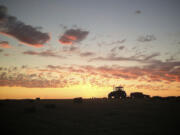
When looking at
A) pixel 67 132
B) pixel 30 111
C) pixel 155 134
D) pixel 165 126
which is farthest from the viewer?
pixel 30 111

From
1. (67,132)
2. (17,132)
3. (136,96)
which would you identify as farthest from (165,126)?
(136,96)

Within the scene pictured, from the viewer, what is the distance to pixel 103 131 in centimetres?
841

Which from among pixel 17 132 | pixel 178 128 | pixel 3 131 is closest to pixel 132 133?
pixel 178 128

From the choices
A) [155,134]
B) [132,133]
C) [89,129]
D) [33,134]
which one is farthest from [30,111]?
[155,134]

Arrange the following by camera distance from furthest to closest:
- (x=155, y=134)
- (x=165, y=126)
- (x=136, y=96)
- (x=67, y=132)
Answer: (x=136, y=96) → (x=165, y=126) → (x=67, y=132) → (x=155, y=134)

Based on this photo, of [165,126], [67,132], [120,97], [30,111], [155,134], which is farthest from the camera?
[120,97]

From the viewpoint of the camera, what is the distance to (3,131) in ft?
28.1

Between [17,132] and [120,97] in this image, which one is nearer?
[17,132]

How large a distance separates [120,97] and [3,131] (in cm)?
3387

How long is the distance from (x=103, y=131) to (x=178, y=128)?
465 cm

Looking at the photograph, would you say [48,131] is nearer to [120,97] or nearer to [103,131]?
[103,131]

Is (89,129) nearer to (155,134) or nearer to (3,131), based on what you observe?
(155,134)

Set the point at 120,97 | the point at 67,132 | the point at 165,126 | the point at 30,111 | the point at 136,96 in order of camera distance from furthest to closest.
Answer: the point at 136,96 → the point at 120,97 → the point at 30,111 → the point at 165,126 → the point at 67,132

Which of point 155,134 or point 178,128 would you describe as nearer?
point 155,134
